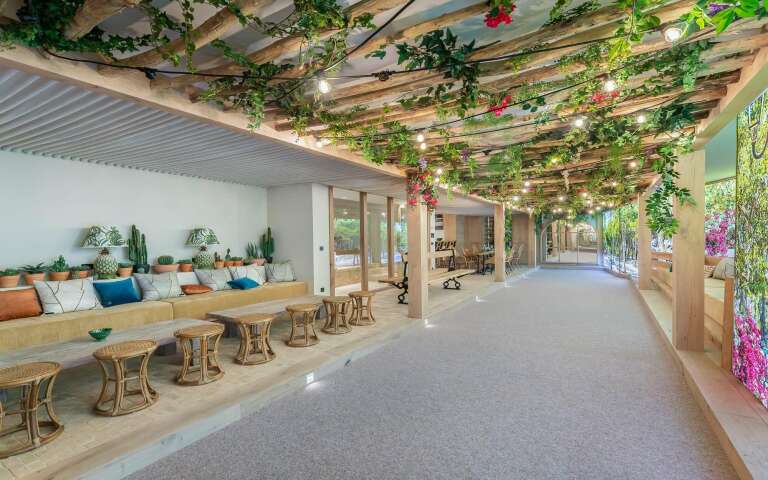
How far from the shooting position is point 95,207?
17.4ft

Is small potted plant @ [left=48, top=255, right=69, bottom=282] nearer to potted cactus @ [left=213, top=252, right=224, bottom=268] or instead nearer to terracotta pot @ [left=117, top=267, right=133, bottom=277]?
terracotta pot @ [left=117, top=267, right=133, bottom=277]

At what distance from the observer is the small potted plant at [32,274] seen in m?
4.52

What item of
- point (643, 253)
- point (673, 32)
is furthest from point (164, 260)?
point (643, 253)

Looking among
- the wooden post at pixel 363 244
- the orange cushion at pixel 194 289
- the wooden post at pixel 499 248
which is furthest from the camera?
the wooden post at pixel 499 248

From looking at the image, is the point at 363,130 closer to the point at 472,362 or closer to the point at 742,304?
the point at 472,362

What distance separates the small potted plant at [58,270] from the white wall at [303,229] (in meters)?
3.56

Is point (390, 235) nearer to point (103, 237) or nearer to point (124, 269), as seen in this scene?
point (124, 269)

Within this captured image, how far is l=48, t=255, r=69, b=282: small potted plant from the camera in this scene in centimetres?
470

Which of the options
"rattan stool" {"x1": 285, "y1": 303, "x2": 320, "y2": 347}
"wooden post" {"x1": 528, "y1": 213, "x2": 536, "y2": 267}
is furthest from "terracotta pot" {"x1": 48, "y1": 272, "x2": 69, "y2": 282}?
"wooden post" {"x1": 528, "y1": 213, "x2": 536, "y2": 267}

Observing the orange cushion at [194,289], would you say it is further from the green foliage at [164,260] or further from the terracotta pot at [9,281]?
the terracotta pot at [9,281]

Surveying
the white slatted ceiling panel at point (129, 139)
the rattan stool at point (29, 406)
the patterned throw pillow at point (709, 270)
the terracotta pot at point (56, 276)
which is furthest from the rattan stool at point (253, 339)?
the patterned throw pillow at point (709, 270)

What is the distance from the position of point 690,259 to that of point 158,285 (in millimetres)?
6950

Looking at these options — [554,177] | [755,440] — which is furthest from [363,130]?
[554,177]

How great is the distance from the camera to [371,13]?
2.08 meters
